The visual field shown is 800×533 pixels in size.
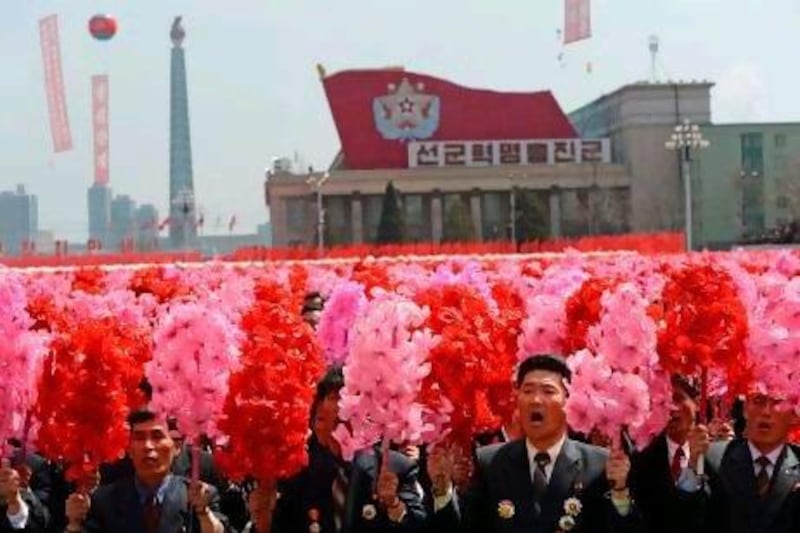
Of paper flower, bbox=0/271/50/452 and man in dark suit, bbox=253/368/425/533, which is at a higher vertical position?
paper flower, bbox=0/271/50/452

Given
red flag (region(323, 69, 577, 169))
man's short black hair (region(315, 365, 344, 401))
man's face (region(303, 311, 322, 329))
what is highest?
red flag (region(323, 69, 577, 169))

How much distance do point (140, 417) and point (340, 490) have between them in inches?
33.8

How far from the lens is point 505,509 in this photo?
5.19m

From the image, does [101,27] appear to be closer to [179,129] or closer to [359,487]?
[359,487]

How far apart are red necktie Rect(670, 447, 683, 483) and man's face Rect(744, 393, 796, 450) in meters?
0.31

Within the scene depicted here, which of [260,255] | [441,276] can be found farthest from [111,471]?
[260,255]

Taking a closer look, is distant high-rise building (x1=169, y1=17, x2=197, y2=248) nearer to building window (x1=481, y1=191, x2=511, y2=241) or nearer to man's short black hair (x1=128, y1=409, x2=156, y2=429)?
building window (x1=481, y1=191, x2=511, y2=241)

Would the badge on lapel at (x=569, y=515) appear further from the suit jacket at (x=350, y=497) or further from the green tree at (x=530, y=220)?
the green tree at (x=530, y=220)

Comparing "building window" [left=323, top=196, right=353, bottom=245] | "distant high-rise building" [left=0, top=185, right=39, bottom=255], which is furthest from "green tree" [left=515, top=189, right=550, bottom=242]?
"distant high-rise building" [left=0, top=185, right=39, bottom=255]

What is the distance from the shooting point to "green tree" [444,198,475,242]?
58.5 metres

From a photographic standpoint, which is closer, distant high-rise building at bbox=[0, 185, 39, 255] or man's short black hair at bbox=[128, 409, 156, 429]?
man's short black hair at bbox=[128, 409, 156, 429]

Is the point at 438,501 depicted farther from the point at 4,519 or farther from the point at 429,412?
the point at 4,519

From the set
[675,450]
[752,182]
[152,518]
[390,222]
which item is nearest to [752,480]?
[675,450]

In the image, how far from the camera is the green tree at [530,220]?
55.5m
